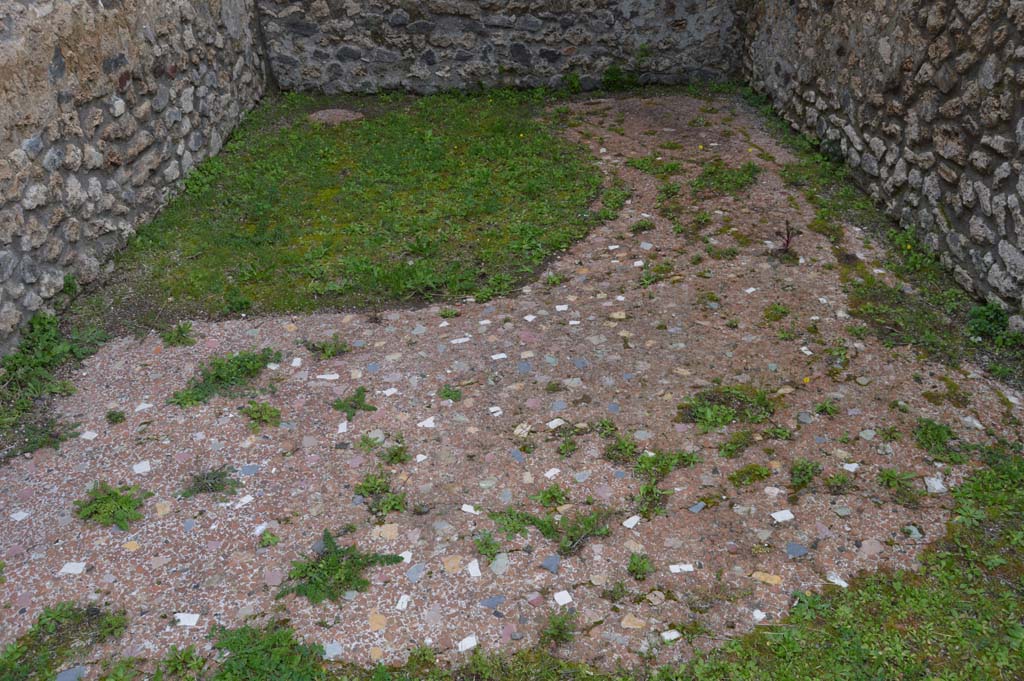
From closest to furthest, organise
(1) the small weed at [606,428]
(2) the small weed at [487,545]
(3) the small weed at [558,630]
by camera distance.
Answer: (3) the small weed at [558,630], (2) the small weed at [487,545], (1) the small weed at [606,428]

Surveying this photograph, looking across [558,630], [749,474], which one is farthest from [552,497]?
[749,474]

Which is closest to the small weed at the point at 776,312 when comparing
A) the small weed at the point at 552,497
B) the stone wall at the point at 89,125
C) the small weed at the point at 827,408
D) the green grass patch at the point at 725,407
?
the green grass patch at the point at 725,407

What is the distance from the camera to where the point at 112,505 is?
12.3ft

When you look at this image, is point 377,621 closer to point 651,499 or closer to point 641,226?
point 651,499

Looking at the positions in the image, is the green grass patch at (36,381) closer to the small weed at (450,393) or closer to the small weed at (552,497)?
the small weed at (450,393)

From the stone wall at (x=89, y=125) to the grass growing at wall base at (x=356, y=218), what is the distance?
0.98 feet

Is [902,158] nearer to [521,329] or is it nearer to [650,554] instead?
[521,329]

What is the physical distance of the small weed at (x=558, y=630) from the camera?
3.05 m

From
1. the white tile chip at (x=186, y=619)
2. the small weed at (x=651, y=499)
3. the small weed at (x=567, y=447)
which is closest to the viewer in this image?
the white tile chip at (x=186, y=619)

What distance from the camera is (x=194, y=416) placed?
4.36 m

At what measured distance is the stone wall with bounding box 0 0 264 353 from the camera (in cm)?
479

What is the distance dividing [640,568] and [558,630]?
1.60 ft

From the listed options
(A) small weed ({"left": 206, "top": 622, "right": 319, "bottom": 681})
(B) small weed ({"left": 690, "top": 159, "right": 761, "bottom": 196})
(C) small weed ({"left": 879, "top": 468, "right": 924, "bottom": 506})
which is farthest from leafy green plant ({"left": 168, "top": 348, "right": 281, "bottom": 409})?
(B) small weed ({"left": 690, "top": 159, "right": 761, "bottom": 196})

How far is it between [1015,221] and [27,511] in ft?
18.9
